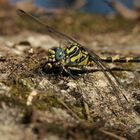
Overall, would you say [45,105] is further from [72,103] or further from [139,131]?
[139,131]

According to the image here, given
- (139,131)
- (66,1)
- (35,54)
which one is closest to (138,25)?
(66,1)

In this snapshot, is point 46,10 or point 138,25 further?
point 46,10

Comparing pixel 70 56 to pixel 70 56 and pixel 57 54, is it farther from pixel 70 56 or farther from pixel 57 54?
pixel 57 54

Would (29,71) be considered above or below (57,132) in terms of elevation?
above

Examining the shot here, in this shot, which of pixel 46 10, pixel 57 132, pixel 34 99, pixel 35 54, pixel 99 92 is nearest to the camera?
pixel 57 132

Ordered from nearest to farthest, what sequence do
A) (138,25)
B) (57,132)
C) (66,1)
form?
(57,132) → (138,25) → (66,1)

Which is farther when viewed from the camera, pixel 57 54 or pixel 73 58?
pixel 73 58

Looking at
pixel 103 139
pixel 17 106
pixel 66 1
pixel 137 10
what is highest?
pixel 66 1

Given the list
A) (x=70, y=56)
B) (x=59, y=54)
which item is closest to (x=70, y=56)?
(x=70, y=56)
